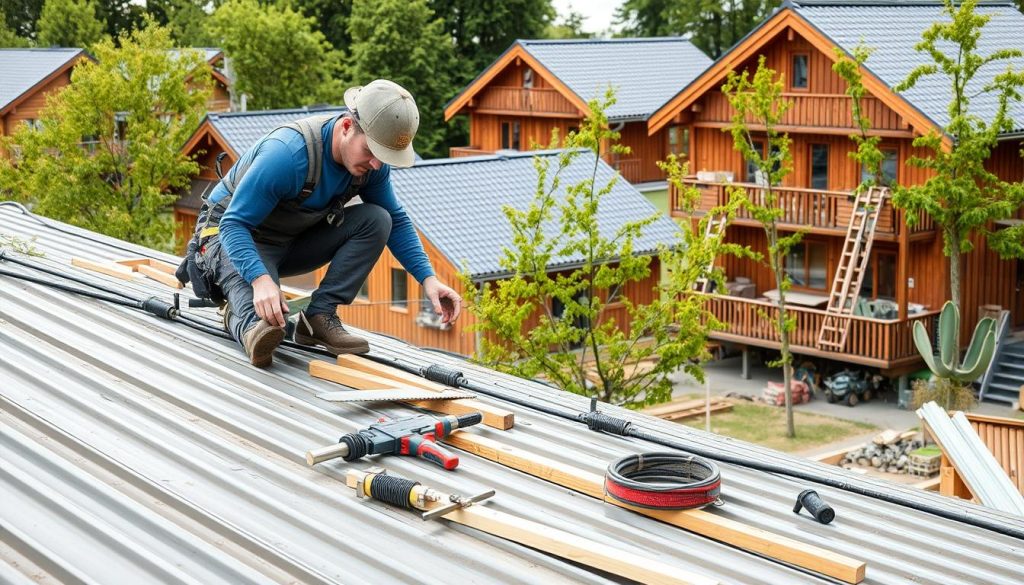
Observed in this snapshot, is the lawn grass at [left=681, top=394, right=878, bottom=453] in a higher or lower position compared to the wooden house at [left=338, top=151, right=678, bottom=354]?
lower

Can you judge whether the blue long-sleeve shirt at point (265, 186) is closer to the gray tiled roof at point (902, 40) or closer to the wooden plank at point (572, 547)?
the wooden plank at point (572, 547)

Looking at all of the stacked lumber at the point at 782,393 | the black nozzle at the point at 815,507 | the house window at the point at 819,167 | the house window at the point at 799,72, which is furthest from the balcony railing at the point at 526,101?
the black nozzle at the point at 815,507

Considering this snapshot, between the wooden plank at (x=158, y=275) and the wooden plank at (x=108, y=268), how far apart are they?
11 centimetres

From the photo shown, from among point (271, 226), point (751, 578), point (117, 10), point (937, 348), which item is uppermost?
point (117, 10)

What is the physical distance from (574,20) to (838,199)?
49467mm

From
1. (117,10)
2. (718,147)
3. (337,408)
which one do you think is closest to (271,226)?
(337,408)

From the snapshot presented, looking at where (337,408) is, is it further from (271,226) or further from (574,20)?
(574,20)

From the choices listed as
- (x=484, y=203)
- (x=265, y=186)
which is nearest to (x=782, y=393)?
(x=484, y=203)

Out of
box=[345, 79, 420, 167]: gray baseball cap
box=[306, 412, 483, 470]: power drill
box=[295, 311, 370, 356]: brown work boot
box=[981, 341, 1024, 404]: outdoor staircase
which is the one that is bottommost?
box=[981, 341, 1024, 404]: outdoor staircase

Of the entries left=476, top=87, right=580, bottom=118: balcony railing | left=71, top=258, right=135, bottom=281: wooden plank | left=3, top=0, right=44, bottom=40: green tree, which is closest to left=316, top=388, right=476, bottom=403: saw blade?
left=71, top=258, right=135, bottom=281: wooden plank

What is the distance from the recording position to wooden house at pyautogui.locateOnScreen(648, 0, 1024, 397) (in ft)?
86.4

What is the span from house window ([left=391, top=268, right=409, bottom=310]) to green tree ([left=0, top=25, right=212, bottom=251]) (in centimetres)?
529

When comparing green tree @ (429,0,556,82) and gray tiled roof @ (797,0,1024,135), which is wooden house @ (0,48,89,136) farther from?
gray tiled roof @ (797,0,1024,135)

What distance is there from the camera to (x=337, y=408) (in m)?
6.84
